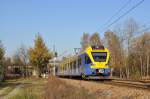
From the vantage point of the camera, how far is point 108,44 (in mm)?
82438

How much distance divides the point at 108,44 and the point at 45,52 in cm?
1567

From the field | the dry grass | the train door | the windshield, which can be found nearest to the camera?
the field

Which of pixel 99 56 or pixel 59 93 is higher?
pixel 99 56

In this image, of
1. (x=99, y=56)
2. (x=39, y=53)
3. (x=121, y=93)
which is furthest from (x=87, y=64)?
(x=39, y=53)

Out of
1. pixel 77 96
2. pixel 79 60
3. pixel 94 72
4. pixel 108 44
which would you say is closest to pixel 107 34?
pixel 108 44

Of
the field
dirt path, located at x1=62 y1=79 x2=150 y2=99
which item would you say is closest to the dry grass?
the field

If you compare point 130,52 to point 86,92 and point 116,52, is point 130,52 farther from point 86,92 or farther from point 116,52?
point 86,92

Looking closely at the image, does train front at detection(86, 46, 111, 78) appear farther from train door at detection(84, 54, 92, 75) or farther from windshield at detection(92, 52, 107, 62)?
train door at detection(84, 54, 92, 75)

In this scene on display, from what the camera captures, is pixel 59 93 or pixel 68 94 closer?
pixel 68 94

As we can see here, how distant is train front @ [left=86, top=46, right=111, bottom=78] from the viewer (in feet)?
108

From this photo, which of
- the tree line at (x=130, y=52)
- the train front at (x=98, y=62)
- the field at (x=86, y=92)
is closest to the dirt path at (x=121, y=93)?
the field at (x=86, y=92)

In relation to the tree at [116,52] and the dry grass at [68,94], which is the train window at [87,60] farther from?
the tree at [116,52]

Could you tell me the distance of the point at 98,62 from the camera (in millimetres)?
33250

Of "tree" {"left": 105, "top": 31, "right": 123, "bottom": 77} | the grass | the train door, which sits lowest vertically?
the grass
